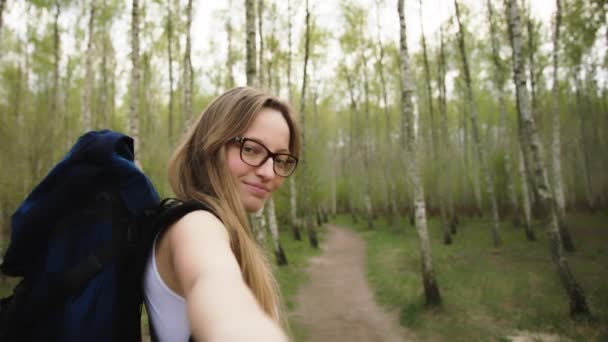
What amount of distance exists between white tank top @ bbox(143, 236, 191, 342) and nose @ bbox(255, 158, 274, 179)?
1.65 feet

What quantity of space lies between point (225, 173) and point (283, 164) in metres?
0.30

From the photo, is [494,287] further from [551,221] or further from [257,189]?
[257,189]

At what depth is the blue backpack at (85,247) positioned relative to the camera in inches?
30.0

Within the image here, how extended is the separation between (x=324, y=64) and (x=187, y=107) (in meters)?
12.8

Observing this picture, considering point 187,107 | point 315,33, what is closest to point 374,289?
point 187,107

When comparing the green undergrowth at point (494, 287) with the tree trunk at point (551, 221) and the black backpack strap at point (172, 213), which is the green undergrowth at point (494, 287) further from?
the black backpack strap at point (172, 213)

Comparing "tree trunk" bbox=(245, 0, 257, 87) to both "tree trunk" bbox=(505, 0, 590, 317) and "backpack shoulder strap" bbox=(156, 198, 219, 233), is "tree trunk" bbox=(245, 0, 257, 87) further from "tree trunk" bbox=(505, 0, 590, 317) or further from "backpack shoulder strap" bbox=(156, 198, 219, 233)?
"tree trunk" bbox=(505, 0, 590, 317)

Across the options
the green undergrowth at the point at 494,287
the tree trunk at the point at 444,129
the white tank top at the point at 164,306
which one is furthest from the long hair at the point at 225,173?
the tree trunk at the point at 444,129

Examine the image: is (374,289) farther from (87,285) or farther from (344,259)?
(87,285)

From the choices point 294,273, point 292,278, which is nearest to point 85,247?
point 292,278

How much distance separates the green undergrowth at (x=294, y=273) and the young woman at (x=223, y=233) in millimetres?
4689

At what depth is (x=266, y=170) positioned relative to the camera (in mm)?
1282

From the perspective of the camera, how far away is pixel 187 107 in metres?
10.6

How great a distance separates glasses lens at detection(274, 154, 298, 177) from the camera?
1.38 meters
